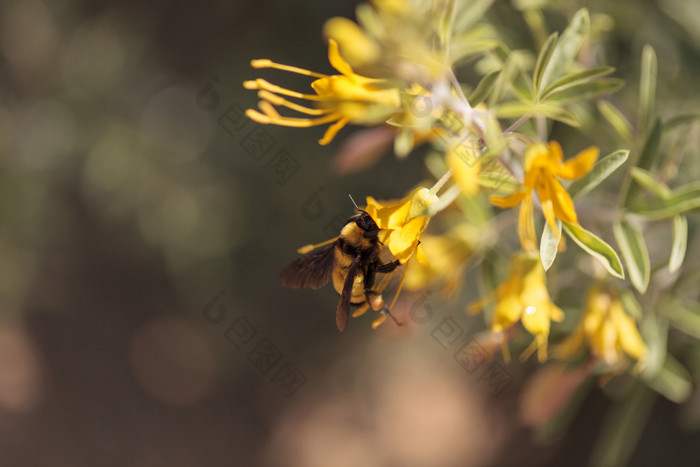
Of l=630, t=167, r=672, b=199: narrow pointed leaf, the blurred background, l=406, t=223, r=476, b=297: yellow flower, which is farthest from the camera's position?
the blurred background

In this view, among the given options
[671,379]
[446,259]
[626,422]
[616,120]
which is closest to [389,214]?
[446,259]

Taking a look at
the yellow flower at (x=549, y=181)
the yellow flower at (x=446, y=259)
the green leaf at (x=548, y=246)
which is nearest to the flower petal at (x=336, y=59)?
the yellow flower at (x=549, y=181)

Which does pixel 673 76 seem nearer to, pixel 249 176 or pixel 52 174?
pixel 249 176

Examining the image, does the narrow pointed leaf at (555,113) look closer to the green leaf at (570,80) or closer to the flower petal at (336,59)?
the green leaf at (570,80)

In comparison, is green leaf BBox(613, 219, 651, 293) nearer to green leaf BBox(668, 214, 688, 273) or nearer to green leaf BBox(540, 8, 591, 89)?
green leaf BBox(668, 214, 688, 273)

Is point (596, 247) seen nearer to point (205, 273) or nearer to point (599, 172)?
point (599, 172)

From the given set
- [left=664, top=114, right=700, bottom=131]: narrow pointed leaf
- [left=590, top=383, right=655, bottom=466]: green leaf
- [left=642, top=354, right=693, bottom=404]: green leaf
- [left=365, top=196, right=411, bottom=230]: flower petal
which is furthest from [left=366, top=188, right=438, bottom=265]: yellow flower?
[left=590, top=383, right=655, bottom=466]: green leaf

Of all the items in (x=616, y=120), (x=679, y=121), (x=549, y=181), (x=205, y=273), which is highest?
(x=205, y=273)
